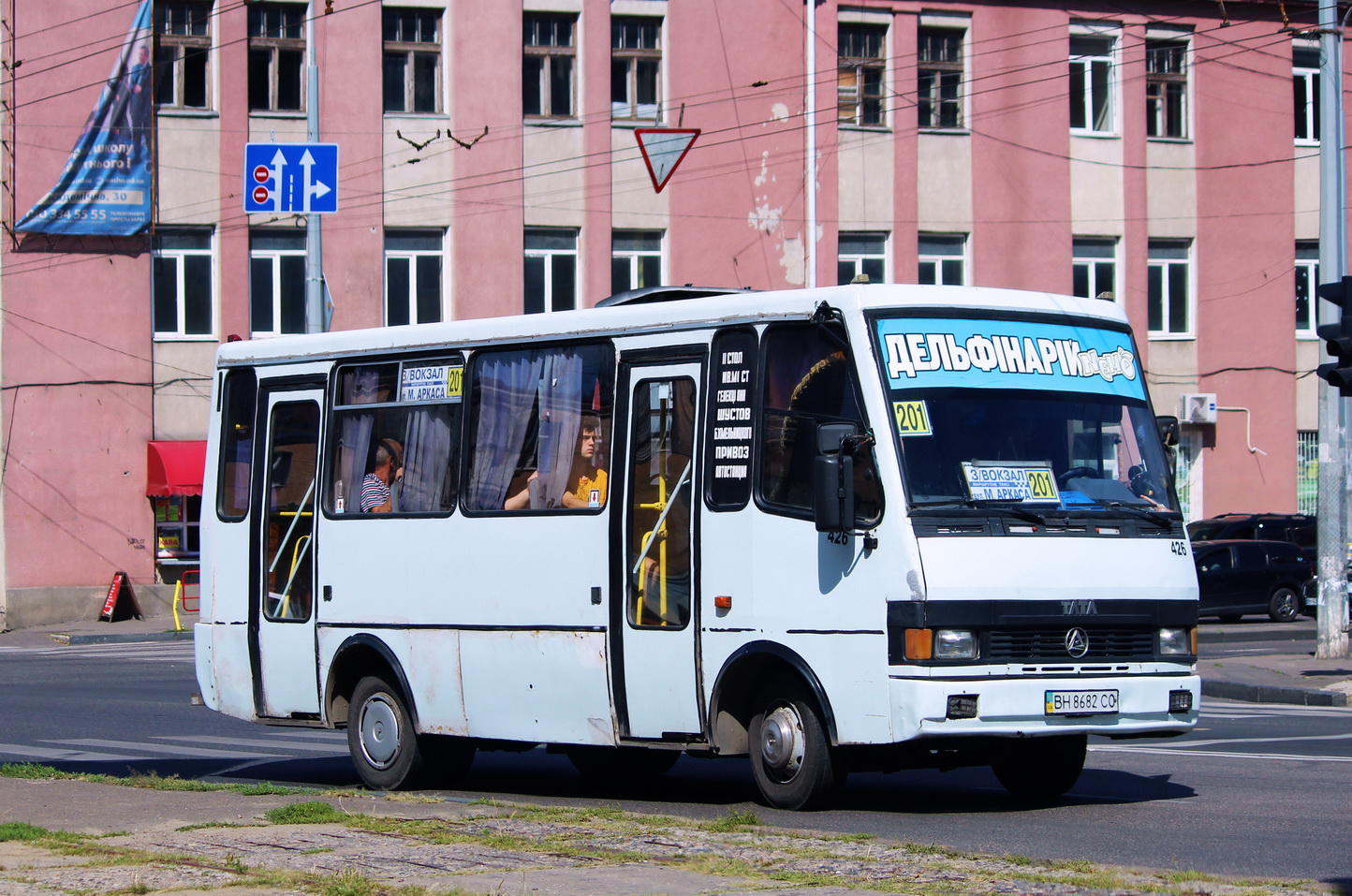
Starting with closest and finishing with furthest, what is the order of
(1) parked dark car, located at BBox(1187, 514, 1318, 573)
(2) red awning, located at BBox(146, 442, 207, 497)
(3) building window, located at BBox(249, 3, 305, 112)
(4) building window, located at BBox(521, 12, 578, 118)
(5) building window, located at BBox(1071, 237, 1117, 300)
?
(2) red awning, located at BBox(146, 442, 207, 497) < (1) parked dark car, located at BBox(1187, 514, 1318, 573) < (3) building window, located at BBox(249, 3, 305, 112) < (4) building window, located at BBox(521, 12, 578, 118) < (5) building window, located at BBox(1071, 237, 1117, 300)

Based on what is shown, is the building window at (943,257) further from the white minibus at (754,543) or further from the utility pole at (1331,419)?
the white minibus at (754,543)

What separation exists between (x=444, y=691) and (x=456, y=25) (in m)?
25.6

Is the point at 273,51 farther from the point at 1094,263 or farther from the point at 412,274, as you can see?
the point at 1094,263

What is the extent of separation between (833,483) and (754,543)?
0.83m

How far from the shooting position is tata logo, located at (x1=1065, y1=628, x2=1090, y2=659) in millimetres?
9719

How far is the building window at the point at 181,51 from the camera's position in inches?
1364

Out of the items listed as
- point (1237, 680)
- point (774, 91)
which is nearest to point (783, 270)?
point (774, 91)

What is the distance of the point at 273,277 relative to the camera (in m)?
35.1

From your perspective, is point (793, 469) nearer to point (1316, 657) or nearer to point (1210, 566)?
point (1316, 657)

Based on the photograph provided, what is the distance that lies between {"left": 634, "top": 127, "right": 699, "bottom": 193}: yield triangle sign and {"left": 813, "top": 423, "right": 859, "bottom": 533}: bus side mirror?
1770 centimetres

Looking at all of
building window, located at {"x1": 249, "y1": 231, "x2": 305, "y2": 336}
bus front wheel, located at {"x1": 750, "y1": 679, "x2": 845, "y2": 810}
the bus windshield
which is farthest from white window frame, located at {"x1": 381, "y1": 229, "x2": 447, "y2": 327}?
bus front wheel, located at {"x1": 750, "y1": 679, "x2": 845, "y2": 810}

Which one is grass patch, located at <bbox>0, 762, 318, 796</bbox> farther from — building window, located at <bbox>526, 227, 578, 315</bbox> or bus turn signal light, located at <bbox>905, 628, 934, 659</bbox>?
building window, located at <bbox>526, 227, 578, 315</bbox>

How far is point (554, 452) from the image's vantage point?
11297mm

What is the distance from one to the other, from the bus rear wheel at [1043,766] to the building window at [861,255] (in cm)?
2678
